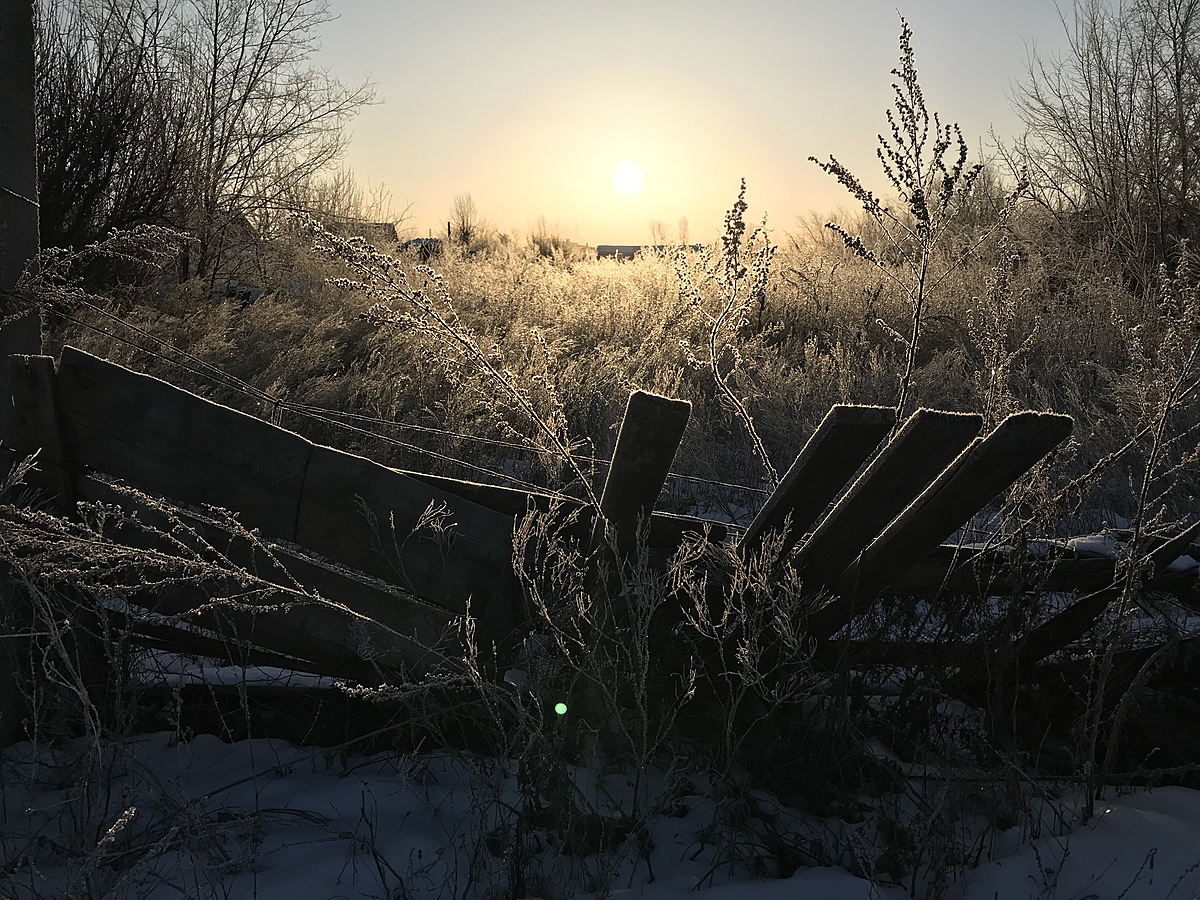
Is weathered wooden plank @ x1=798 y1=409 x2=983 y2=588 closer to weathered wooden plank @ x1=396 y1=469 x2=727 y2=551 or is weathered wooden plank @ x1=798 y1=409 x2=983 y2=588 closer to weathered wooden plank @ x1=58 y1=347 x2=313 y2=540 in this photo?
weathered wooden plank @ x1=396 y1=469 x2=727 y2=551

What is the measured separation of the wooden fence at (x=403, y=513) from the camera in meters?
2.23

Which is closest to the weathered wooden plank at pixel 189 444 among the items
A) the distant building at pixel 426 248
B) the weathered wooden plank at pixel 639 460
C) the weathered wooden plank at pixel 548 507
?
the weathered wooden plank at pixel 548 507

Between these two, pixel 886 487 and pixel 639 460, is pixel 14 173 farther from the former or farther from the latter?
pixel 886 487

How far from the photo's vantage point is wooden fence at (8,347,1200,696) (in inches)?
87.9

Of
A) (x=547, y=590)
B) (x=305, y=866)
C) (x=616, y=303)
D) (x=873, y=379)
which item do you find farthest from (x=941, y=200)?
(x=616, y=303)

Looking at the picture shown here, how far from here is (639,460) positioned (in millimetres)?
2240

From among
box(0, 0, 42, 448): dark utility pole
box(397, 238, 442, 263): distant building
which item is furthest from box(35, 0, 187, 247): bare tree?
box(0, 0, 42, 448): dark utility pole

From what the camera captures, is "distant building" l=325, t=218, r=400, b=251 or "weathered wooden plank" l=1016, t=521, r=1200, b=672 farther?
"distant building" l=325, t=218, r=400, b=251

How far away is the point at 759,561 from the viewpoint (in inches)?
91.0

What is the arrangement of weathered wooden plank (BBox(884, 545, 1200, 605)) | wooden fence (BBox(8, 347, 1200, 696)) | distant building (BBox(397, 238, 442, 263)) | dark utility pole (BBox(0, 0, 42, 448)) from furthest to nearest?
1. distant building (BBox(397, 238, 442, 263))
2. weathered wooden plank (BBox(884, 545, 1200, 605))
3. dark utility pole (BBox(0, 0, 42, 448))
4. wooden fence (BBox(8, 347, 1200, 696))

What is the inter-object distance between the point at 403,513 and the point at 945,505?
1.37 metres

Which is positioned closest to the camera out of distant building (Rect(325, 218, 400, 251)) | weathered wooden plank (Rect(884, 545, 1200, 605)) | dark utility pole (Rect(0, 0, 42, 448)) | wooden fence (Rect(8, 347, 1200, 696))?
wooden fence (Rect(8, 347, 1200, 696))

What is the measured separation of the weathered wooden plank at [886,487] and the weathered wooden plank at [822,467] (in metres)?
0.04

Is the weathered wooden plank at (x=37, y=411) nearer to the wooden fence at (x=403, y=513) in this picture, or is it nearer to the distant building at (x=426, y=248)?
the wooden fence at (x=403, y=513)
